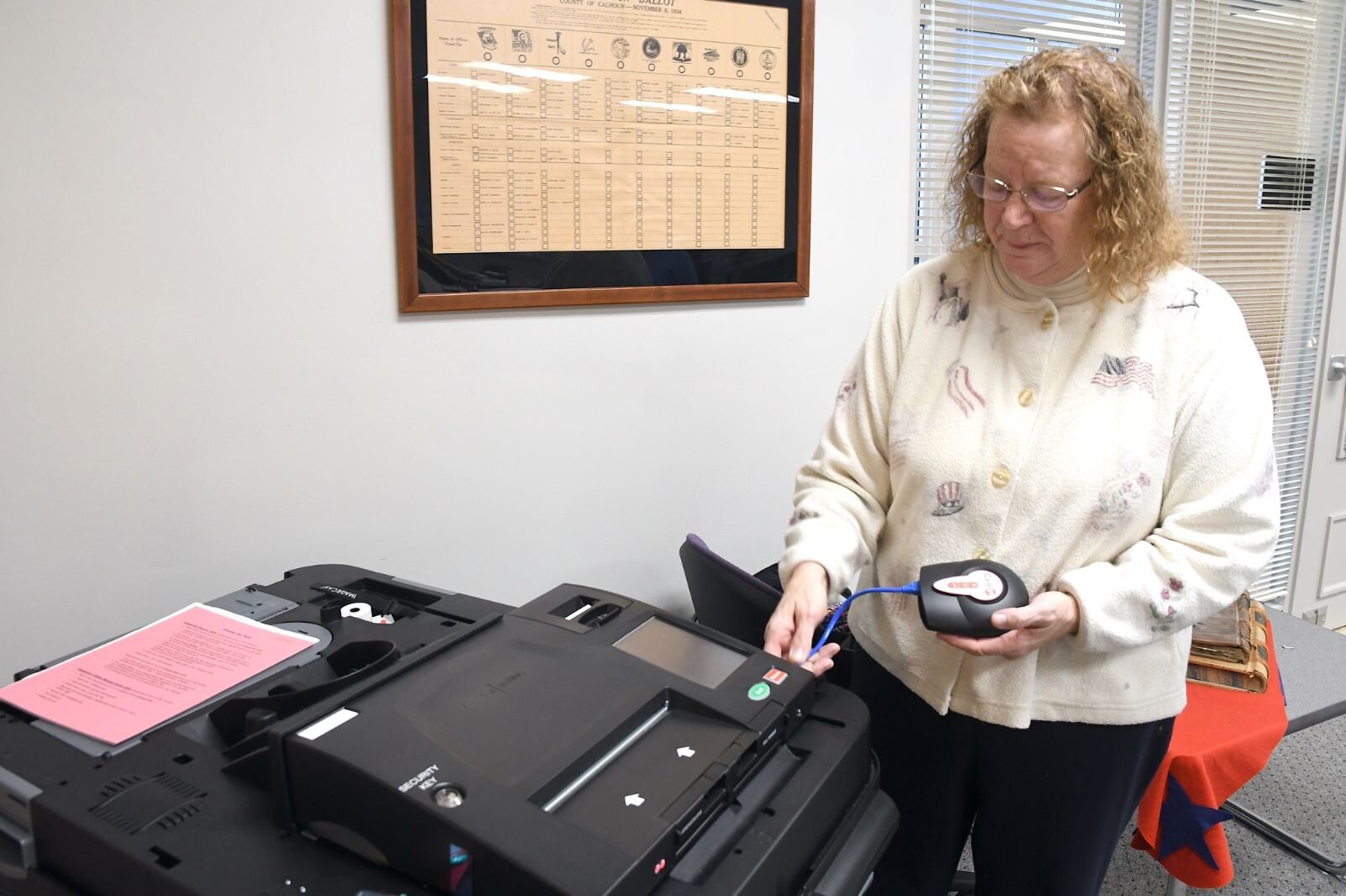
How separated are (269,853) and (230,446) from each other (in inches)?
39.7

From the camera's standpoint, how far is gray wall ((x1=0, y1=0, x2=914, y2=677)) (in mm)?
1389

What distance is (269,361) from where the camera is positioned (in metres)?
1.55

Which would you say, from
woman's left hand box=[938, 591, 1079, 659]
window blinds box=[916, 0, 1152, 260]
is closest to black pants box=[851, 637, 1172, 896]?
woman's left hand box=[938, 591, 1079, 659]

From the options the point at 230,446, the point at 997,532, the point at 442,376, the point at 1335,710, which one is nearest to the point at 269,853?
the point at 997,532

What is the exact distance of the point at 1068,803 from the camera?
3.66 ft

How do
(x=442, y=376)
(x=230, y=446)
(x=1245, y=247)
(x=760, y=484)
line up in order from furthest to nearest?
1. (x=1245, y=247)
2. (x=760, y=484)
3. (x=442, y=376)
4. (x=230, y=446)

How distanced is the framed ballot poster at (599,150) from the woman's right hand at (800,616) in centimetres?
88

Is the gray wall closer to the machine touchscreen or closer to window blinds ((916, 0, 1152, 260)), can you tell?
window blinds ((916, 0, 1152, 260))

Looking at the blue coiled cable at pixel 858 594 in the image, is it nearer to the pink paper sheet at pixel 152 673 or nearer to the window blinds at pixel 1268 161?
the pink paper sheet at pixel 152 673

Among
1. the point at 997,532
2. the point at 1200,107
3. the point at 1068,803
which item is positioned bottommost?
the point at 1068,803

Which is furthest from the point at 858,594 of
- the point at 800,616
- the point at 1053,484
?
the point at 1053,484

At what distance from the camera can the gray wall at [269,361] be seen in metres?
1.39

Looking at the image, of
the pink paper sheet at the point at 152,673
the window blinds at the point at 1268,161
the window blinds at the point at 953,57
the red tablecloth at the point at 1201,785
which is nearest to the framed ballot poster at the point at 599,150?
the window blinds at the point at 953,57

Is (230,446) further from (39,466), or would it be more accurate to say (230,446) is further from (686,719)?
(686,719)
